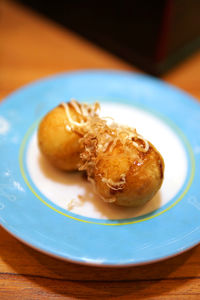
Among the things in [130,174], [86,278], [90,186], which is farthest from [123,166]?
[86,278]

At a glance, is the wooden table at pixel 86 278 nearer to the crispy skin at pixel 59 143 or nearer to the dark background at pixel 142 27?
the crispy skin at pixel 59 143

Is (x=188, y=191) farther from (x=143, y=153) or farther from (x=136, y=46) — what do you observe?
(x=136, y=46)

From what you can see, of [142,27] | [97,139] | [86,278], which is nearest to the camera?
[86,278]

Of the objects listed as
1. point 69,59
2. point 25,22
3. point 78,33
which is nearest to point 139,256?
point 69,59

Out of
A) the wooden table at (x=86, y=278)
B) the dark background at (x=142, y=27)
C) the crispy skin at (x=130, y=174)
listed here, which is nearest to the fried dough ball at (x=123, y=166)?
the crispy skin at (x=130, y=174)

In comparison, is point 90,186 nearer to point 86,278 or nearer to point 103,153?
point 103,153

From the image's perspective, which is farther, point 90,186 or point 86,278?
point 90,186
